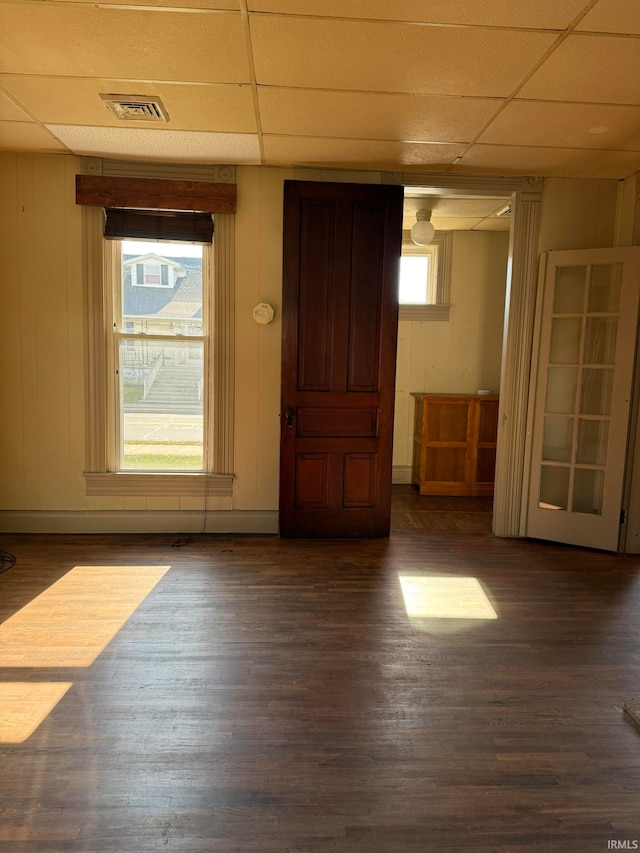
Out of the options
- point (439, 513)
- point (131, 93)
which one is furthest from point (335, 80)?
point (439, 513)

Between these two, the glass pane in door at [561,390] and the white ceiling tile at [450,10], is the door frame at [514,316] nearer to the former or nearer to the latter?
the glass pane in door at [561,390]

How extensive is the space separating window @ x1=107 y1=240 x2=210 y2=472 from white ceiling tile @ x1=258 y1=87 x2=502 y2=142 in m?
1.31

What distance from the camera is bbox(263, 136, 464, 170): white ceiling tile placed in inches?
147

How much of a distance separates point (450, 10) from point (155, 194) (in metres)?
2.57

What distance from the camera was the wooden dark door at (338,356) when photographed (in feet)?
13.9

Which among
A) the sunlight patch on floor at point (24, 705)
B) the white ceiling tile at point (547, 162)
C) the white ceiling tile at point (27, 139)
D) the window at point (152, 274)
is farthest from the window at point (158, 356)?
the sunlight patch on floor at point (24, 705)

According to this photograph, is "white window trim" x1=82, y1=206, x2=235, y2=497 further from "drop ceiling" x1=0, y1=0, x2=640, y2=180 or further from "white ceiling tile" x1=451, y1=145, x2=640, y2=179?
"white ceiling tile" x1=451, y1=145, x2=640, y2=179

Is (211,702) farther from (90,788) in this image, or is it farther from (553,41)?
(553,41)

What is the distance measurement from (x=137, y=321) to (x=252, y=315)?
34.8 inches

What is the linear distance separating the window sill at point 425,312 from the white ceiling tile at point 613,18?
3947 millimetres

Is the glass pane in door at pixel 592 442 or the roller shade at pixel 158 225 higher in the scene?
the roller shade at pixel 158 225

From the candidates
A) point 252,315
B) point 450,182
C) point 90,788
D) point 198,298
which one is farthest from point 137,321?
point 90,788

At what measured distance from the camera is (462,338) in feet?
21.0

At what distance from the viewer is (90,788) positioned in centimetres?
187
